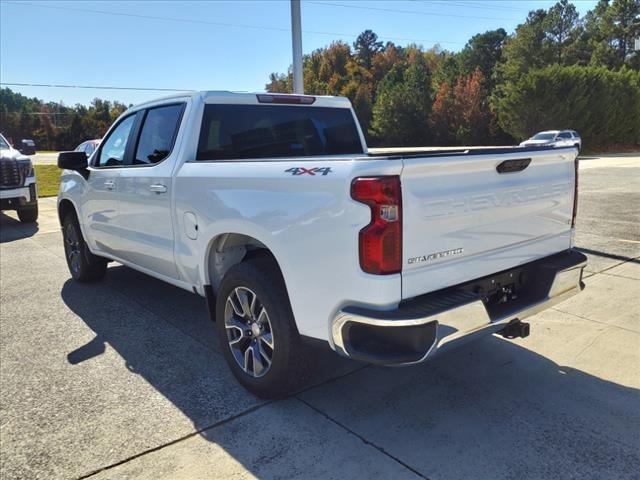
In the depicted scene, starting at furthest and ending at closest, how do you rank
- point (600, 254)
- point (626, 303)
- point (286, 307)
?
point (600, 254)
point (626, 303)
point (286, 307)

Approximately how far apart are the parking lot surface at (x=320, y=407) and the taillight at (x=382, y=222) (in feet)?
3.43

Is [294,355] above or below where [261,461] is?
above

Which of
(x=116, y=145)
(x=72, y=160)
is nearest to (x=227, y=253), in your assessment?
(x=116, y=145)

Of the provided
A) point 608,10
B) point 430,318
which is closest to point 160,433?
point 430,318

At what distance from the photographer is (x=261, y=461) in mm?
2754

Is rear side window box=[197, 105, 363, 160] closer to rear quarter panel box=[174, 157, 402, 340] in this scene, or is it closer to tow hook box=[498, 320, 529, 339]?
rear quarter panel box=[174, 157, 402, 340]

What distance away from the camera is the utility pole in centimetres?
1058

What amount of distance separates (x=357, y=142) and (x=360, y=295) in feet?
8.87

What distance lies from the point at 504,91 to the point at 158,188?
4866 centimetres

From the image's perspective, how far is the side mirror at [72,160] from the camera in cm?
503

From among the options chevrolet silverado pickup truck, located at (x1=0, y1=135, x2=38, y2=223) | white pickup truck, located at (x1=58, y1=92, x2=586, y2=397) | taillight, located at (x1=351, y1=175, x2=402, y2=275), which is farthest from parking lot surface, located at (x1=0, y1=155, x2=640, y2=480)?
chevrolet silverado pickup truck, located at (x1=0, y1=135, x2=38, y2=223)

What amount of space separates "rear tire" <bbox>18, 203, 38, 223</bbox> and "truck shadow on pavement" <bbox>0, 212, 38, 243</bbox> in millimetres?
142

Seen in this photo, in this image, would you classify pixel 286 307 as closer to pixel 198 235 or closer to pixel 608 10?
pixel 198 235

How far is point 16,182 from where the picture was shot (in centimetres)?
1079
